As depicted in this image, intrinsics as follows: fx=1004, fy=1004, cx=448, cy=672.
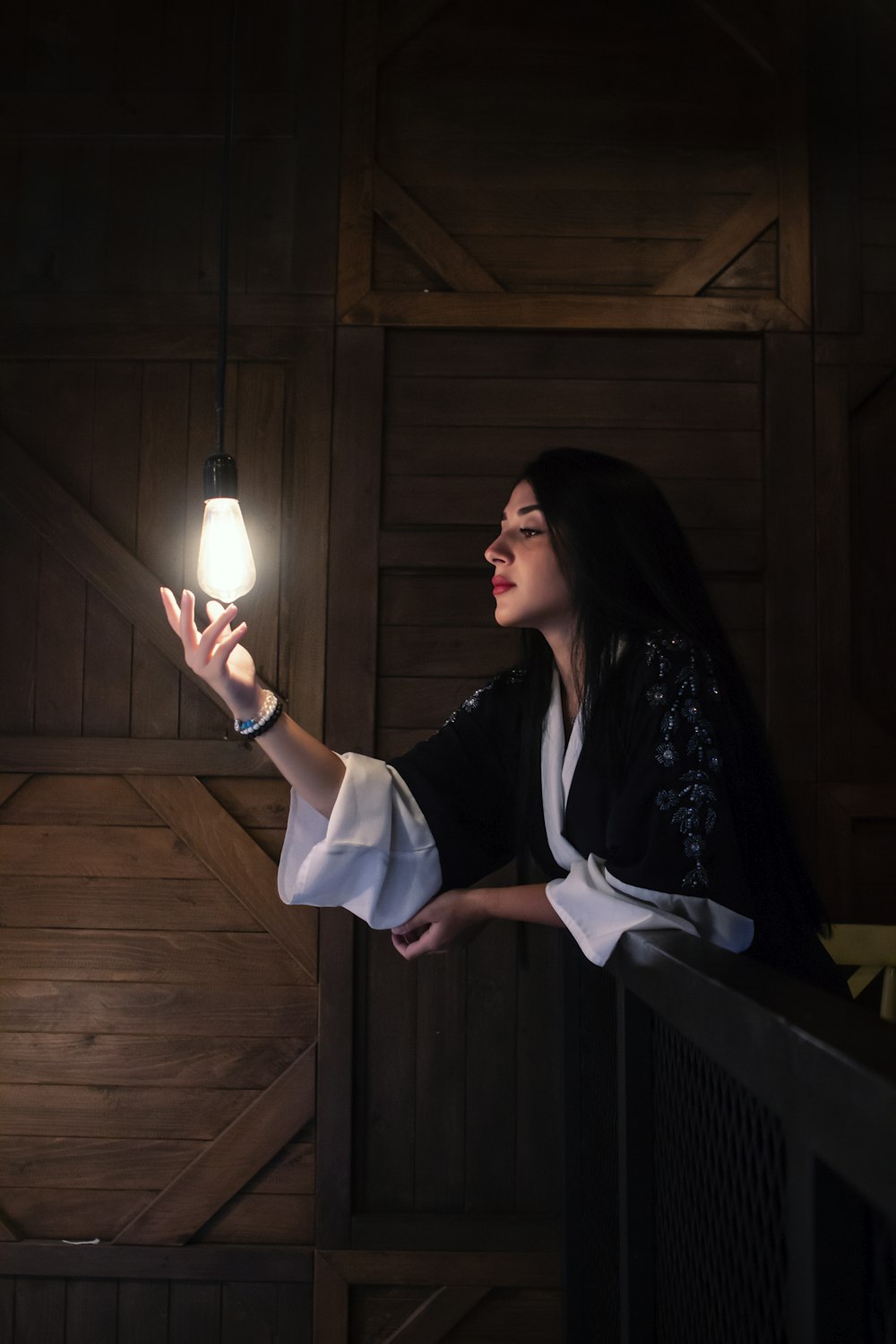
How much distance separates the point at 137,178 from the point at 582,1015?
7.85 ft

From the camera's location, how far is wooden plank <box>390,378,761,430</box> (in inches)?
103

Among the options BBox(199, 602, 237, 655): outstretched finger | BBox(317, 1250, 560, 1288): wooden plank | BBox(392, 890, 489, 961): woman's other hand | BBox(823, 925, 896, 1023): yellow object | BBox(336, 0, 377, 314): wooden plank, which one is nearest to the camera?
BBox(199, 602, 237, 655): outstretched finger

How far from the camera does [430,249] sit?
260cm

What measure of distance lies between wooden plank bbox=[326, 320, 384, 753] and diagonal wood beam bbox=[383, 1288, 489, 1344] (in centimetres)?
133

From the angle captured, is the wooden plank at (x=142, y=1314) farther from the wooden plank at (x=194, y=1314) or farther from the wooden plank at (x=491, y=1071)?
the wooden plank at (x=491, y=1071)

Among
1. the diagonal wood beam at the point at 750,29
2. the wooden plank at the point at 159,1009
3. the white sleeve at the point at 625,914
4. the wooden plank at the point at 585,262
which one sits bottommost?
the wooden plank at the point at 159,1009

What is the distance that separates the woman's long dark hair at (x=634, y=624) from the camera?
148 cm

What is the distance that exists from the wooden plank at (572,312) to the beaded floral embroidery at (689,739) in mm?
1327

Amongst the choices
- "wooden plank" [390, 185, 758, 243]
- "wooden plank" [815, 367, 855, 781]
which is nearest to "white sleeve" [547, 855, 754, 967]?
"wooden plank" [815, 367, 855, 781]

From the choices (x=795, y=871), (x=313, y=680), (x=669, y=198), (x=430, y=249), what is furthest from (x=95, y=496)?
(x=795, y=871)

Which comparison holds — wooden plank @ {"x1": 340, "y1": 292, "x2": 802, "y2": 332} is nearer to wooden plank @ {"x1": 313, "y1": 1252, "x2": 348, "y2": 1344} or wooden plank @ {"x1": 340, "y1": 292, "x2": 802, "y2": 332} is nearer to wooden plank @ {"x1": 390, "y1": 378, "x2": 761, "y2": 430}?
wooden plank @ {"x1": 390, "y1": 378, "x2": 761, "y2": 430}

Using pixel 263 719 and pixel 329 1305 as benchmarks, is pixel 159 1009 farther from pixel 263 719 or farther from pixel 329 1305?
pixel 263 719

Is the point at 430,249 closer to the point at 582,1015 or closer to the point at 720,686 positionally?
the point at 720,686

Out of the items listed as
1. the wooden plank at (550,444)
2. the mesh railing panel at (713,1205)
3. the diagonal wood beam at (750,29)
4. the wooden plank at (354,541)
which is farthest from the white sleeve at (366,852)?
the diagonal wood beam at (750,29)
